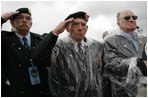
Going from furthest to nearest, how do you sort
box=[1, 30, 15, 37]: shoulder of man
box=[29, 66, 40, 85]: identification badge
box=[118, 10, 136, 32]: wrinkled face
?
box=[118, 10, 136, 32]: wrinkled face
box=[1, 30, 15, 37]: shoulder of man
box=[29, 66, 40, 85]: identification badge

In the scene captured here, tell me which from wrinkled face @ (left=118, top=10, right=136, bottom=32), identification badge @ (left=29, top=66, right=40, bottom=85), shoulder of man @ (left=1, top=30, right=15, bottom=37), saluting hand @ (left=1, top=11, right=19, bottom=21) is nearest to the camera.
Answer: identification badge @ (left=29, top=66, right=40, bottom=85)

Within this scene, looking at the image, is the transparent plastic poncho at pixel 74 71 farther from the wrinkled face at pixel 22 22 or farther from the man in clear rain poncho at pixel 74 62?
the wrinkled face at pixel 22 22

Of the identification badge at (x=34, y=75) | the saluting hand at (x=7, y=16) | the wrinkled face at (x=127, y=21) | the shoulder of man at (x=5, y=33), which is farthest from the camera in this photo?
the wrinkled face at (x=127, y=21)

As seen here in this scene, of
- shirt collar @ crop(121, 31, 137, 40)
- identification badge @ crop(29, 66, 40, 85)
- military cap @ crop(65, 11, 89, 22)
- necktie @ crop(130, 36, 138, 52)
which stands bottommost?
identification badge @ crop(29, 66, 40, 85)

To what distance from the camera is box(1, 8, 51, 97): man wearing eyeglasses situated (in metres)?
2.97

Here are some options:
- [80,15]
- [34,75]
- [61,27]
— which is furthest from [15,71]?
[80,15]

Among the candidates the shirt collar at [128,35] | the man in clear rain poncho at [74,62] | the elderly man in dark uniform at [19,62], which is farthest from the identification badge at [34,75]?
the shirt collar at [128,35]

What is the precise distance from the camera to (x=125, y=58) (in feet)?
10.2

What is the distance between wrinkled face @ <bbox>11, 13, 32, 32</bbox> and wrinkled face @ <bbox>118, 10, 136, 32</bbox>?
1510 mm

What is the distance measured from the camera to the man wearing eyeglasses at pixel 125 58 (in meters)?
3.02

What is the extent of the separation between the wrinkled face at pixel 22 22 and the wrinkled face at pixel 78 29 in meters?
0.67

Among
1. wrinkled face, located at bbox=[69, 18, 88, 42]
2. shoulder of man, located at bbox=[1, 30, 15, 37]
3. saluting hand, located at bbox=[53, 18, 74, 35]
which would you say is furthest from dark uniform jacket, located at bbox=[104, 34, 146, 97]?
shoulder of man, located at bbox=[1, 30, 15, 37]

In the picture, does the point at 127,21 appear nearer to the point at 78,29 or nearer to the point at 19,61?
the point at 78,29

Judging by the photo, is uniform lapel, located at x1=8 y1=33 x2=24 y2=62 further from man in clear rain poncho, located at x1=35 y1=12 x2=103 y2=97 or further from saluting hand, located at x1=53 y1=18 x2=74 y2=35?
saluting hand, located at x1=53 y1=18 x2=74 y2=35
